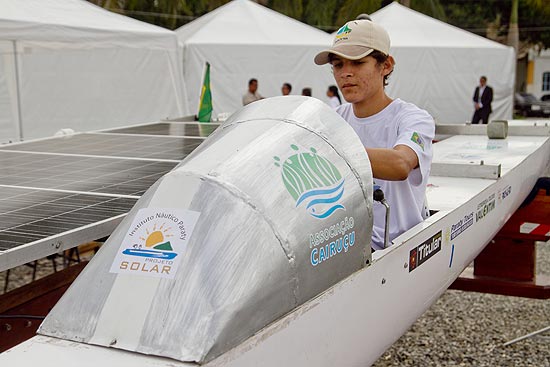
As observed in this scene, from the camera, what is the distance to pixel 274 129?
217 cm

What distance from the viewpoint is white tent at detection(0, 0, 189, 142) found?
816 cm

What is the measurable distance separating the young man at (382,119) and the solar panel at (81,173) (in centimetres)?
101

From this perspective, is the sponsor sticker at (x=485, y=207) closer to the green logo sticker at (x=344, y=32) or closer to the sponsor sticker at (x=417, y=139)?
the sponsor sticker at (x=417, y=139)

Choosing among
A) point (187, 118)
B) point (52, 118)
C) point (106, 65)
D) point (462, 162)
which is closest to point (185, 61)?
point (106, 65)

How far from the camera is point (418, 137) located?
2.73 meters

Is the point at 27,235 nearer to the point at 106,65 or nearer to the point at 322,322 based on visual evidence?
the point at 322,322

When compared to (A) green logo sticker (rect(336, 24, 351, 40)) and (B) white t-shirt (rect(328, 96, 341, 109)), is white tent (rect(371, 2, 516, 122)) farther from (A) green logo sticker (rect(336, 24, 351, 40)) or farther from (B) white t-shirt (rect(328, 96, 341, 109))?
(A) green logo sticker (rect(336, 24, 351, 40))

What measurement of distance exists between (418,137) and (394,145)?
0.11 metres

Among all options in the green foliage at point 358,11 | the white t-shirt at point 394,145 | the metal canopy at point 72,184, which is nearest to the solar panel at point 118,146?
the metal canopy at point 72,184

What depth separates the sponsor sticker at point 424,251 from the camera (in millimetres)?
2668

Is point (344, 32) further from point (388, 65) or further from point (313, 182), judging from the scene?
point (313, 182)

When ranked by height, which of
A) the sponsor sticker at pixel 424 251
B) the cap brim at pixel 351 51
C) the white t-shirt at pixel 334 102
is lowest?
the white t-shirt at pixel 334 102

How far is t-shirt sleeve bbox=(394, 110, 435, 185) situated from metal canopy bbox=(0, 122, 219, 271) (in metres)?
1.10

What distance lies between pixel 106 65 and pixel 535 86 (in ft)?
114
